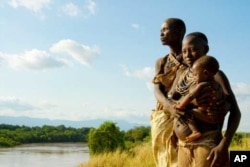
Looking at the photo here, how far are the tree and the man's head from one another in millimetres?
11412

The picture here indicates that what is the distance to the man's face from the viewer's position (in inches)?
108

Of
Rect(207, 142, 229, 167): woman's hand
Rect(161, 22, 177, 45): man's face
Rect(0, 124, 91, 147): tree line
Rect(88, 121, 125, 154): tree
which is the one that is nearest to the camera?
Rect(207, 142, 229, 167): woman's hand

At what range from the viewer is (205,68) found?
7.06 feet

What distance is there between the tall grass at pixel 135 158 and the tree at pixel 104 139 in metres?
3.33

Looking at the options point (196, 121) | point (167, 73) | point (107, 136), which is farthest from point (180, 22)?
point (107, 136)

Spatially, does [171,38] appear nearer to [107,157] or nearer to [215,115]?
[215,115]

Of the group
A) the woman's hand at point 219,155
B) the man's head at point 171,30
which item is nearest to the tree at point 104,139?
the man's head at point 171,30

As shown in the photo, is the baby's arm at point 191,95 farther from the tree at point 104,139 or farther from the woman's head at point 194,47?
the tree at point 104,139

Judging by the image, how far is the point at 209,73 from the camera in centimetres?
216

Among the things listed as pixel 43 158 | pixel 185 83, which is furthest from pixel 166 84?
pixel 43 158

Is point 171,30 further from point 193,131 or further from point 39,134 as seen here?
point 39,134

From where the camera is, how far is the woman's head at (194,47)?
234cm

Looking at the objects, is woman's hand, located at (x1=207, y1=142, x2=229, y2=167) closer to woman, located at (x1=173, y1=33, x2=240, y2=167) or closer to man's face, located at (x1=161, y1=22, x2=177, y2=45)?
woman, located at (x1=173, y1=33, x2=240, y2=167)

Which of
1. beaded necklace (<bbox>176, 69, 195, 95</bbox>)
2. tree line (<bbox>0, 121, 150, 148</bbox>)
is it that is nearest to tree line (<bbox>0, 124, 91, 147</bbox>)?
tree line (<bbox>0, 121, 150, 148</bbox>)
